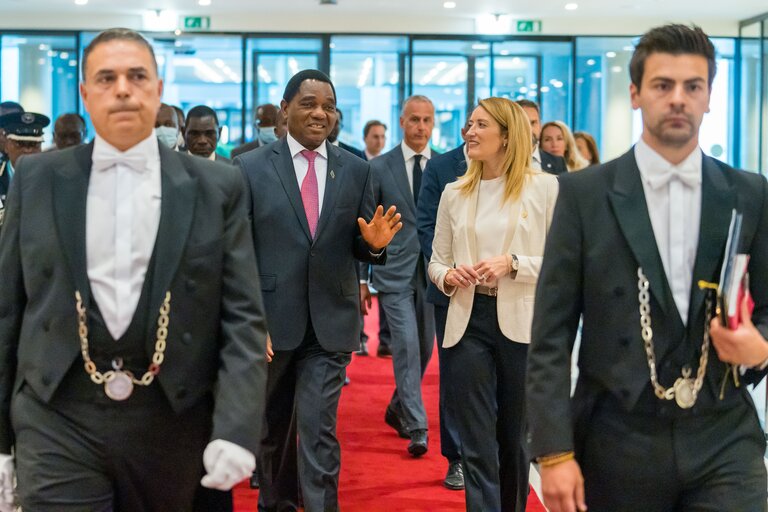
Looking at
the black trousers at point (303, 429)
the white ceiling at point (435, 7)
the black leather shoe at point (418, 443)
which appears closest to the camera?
the black trousers at point (303, 429)

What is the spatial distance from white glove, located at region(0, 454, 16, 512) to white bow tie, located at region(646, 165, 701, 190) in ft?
5.52

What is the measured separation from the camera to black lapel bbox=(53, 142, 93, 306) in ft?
8.23

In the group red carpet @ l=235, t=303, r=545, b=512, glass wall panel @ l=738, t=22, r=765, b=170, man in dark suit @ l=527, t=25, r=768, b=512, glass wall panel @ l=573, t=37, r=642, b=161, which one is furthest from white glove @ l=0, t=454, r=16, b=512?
glass wall panel @ l=738, t=22, r=765, b=170

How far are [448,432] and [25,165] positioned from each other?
3311 mm

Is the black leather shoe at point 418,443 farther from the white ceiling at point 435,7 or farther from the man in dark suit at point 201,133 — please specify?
the white ceiling at point 435,7

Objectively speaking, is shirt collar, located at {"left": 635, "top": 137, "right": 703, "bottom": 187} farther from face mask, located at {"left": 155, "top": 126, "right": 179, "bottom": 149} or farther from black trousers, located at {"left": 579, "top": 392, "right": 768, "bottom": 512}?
face mask, located at {"left": 155, "top": 126, "right": 179, "bottom": 149}

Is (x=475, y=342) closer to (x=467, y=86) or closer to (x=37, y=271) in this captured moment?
(x=37, y=271)

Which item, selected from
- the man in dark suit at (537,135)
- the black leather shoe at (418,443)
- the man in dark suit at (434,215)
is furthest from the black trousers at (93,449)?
the man in dark suit at (537,135)

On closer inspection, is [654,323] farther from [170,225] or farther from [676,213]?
[170,225]

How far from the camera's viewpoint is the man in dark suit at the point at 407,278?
6367 millimetres

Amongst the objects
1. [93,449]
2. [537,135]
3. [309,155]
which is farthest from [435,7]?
[93,449]

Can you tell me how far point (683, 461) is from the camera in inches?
96.0

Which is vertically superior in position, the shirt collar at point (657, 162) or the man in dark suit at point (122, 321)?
the shirt collar at point (657, 162)

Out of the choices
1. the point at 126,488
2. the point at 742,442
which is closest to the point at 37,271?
the point at 126,488
